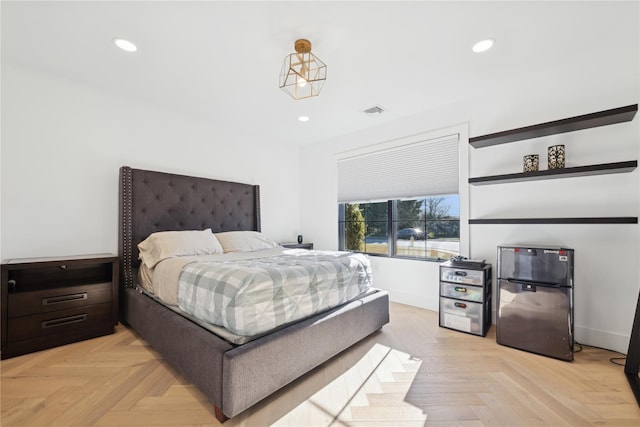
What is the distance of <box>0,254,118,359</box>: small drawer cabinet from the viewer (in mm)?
2104

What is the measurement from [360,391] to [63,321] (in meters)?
A: 2.50

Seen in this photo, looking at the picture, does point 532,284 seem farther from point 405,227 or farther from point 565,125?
point 405,227

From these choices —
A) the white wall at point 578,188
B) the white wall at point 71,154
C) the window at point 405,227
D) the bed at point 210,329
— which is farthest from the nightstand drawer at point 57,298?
the white wall at point 578,188

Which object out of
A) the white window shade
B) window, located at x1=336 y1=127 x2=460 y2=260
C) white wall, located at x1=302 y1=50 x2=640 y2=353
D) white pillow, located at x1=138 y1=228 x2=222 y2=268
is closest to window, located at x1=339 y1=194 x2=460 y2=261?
window, located at x1=336 y1=127 x2=460 y2=260

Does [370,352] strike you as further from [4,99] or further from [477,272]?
[4,99]

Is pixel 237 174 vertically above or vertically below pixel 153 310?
above

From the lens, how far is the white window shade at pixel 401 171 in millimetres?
3217

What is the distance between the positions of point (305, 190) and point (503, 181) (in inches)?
116

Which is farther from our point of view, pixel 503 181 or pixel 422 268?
pixel 422 268

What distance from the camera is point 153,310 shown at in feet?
7.18

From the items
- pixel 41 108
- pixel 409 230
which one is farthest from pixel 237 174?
pixel 409 230

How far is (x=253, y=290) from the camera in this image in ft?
5.27

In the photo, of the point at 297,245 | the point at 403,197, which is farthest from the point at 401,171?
the point at 297,245

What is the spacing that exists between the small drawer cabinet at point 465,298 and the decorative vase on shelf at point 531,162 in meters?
0.98
